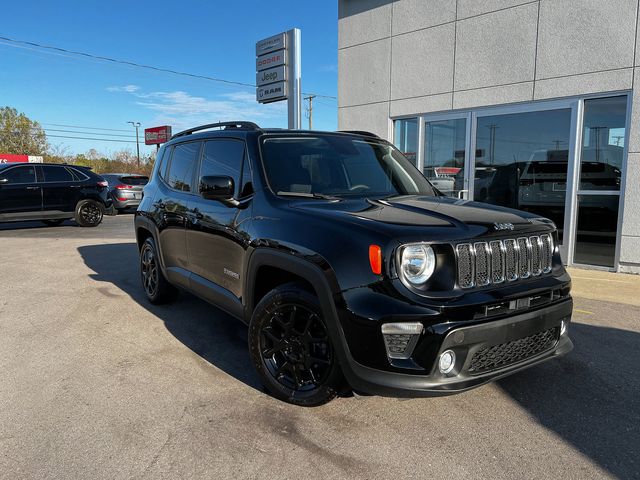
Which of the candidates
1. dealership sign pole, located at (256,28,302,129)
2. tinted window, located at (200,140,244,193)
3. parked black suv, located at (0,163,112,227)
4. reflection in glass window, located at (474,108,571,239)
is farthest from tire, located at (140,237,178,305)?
parked black suv, located at (0,163,112,227)

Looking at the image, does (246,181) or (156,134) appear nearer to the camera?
(246,181)

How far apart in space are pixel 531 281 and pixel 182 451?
222 centimetres

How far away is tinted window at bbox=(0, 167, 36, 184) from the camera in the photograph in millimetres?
12120

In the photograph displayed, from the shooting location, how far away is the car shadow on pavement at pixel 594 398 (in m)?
2.62

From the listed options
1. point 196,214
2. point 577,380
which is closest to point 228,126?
point 196,214

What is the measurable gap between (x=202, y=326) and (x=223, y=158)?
68.3 inches

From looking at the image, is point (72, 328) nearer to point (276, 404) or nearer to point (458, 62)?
point (276, 404)

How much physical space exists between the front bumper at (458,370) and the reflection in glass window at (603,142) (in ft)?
18.8

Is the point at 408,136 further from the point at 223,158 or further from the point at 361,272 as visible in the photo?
the point at 361,272

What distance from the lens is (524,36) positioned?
7.77m

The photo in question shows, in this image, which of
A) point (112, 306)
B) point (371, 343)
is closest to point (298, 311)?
point (371, 343)

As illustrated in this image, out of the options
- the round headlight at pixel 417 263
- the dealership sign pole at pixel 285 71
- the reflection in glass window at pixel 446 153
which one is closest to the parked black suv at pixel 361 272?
the round headlight at pixel 417 263

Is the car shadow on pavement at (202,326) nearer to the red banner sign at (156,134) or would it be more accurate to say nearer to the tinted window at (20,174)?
the tinted window at (20,174)

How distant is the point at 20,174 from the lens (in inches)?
486
